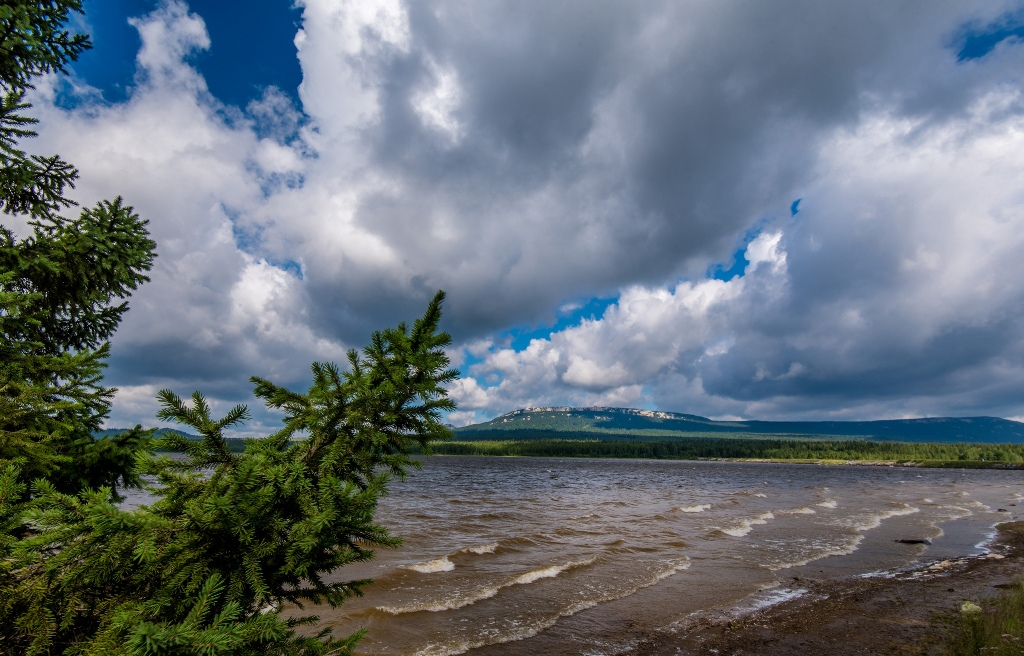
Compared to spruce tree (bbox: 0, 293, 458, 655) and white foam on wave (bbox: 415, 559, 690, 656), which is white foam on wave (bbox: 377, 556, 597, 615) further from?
spruce tree (bbox: 0, 293, 458, 655)

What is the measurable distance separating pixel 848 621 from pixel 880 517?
36.2m

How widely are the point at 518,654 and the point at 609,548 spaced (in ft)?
49.7

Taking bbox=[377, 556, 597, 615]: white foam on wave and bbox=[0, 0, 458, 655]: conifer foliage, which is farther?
bbox=[377, 556, 597, 615]: white foam on wave

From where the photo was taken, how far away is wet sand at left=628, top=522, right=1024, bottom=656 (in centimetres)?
1338

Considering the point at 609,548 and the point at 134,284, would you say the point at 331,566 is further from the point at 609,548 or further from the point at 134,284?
the point at 609,548

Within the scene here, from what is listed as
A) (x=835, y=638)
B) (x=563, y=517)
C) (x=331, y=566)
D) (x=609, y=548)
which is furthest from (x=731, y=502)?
(x=331, y=566)

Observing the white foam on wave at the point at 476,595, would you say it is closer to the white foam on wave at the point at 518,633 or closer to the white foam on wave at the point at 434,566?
the white foam on wave at the point at 518,633

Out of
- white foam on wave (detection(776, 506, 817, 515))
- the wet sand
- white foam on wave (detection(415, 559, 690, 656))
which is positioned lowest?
white foam on wave (detection(776, 506, 817, 515))

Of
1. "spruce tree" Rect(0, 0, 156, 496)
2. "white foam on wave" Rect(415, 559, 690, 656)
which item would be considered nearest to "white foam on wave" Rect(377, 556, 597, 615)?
"white foam on wave" Rect(415, 559, 690, 656)

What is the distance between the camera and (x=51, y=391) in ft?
19.1

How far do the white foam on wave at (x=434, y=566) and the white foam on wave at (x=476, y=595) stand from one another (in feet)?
10.8

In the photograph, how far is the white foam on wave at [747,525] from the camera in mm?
33344

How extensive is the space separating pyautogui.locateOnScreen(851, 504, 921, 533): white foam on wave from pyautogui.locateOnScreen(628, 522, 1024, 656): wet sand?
53.0ft

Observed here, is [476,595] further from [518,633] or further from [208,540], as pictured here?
[208,540]
